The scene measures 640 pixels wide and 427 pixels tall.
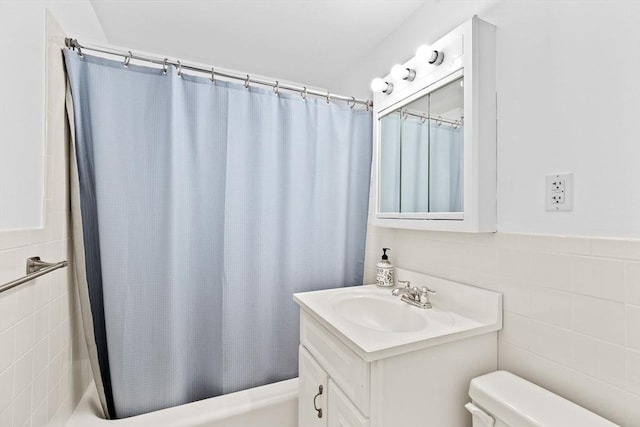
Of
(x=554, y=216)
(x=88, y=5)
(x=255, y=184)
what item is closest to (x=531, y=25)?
(x=554, y=216)

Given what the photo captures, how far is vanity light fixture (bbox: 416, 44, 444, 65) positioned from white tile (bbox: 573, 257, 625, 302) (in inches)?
34.0

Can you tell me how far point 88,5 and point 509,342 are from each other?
2.34 m

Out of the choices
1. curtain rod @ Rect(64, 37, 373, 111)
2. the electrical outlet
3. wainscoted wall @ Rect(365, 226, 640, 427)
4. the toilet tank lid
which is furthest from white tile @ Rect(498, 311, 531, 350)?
curtain rod @ Rect(64, 37, 373, 111)

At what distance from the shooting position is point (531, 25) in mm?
984

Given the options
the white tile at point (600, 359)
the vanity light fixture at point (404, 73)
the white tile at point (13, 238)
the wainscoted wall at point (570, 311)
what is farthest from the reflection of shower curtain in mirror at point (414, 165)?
the white tile at point (13, 238)

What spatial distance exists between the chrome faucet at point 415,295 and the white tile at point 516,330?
27 centimetres

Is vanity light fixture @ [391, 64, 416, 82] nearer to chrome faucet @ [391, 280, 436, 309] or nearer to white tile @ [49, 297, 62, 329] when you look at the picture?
chrome faucet @ [391, 280, 436, 309]

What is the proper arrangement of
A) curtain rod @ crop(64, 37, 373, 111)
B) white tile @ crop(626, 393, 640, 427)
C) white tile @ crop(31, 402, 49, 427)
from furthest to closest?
1. curtain rod @ crop(64, 37, 373, 111)
2. white tile @ crop(31, 402, 49, 427)
3. white tile @ crop(626, 393, 640, 427)

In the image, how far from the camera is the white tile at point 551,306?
87 cm

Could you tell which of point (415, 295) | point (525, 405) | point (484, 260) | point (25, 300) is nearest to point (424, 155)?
point (484, 260)

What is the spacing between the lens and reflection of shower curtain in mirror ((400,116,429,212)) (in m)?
1.33

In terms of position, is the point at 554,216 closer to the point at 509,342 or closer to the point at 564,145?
the point at 564,145

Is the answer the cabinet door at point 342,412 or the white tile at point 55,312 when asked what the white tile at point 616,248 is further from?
the white tile at point 55,312

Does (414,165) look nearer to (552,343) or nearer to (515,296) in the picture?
(515,296)
